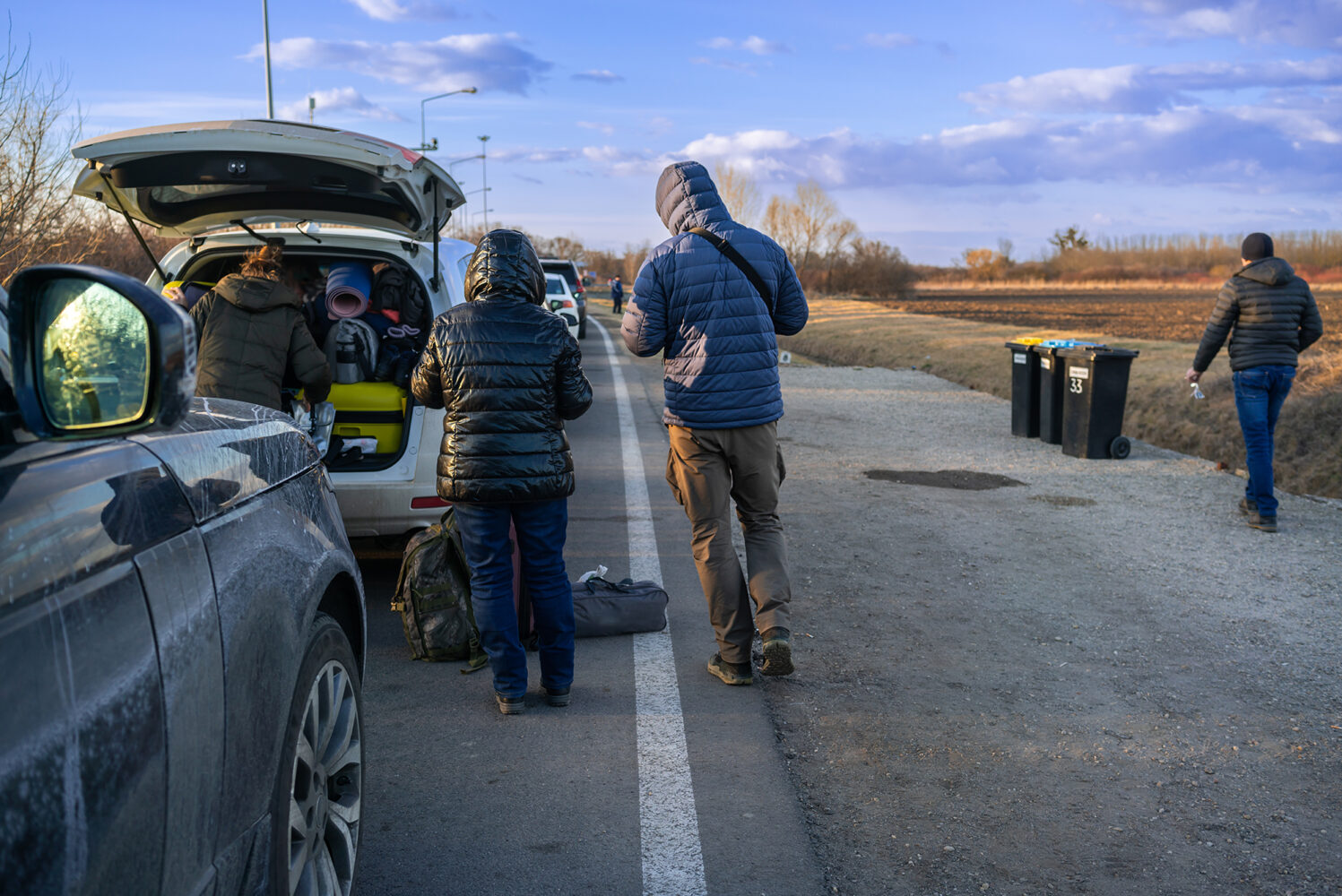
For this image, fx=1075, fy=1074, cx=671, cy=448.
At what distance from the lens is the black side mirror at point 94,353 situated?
1.58 meters

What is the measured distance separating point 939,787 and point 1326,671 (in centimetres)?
241

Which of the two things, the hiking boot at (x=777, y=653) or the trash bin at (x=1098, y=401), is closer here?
the hiking boot at (x=777, y=653)

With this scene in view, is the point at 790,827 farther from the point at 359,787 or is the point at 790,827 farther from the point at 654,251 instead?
the point at 654,251

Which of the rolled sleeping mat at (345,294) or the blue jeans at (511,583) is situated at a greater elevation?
the rolled sleeping mat at (345,294)

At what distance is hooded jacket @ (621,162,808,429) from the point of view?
15.4ft

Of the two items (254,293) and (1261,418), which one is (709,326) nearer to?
(254,293)

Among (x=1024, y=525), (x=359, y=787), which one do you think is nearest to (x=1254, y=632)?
(x=1024, y=525)

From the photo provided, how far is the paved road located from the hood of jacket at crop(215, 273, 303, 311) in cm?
166

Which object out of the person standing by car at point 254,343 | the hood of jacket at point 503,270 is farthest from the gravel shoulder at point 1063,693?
the person standing by car at point 254,343

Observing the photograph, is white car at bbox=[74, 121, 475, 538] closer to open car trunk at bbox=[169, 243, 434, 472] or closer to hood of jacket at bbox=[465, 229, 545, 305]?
open car trunk at bbox=[169, 243, 434, 472]

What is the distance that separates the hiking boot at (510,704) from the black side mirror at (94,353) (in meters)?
2.87

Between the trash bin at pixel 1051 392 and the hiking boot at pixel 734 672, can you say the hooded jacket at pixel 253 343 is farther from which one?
the trash bin at pixel 1051 392

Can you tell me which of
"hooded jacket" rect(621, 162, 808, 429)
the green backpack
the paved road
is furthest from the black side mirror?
the green backpack

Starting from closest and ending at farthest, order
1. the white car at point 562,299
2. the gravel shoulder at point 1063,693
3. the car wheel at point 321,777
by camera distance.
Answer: the car wheel at point 321,777 < the gravel shoulder at point 1063,693 < the white car at point 562,299
